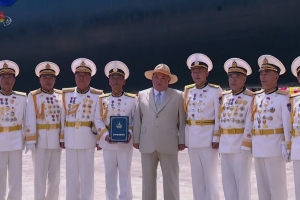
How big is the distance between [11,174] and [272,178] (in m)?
3.01

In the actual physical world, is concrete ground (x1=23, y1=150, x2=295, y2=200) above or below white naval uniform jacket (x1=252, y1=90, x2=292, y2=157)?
below

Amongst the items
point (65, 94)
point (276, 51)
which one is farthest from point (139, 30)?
point (65, 94)

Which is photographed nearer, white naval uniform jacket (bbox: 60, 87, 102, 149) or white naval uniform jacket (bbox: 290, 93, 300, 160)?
white naval uniform jacket (bbox: 290, 93, 300, 160)

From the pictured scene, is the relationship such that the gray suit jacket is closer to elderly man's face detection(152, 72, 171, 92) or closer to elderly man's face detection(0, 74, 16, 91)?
elderly man's face detection(152, 72, 171, 92)

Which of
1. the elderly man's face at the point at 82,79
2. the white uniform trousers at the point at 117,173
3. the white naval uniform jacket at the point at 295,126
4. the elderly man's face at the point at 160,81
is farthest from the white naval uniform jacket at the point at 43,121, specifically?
the white naval uniform jacket at the point at 295,126

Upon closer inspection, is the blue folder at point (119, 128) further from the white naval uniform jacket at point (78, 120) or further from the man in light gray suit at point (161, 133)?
the white naval uniform jacket at point (78, 120)

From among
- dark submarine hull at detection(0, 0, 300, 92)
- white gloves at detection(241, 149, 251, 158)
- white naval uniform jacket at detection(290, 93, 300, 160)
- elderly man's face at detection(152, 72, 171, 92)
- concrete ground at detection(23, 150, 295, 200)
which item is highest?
dark submarine hull at detection(0, 0, 300, 92)

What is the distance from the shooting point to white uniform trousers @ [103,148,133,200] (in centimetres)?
602

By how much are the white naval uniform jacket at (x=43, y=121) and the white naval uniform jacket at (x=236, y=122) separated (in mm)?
2021

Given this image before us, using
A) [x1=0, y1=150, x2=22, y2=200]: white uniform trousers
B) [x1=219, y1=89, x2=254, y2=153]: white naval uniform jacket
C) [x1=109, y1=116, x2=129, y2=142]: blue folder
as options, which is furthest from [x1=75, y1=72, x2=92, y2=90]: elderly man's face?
[x1=219, y1=89, x2=254, y2=153]: white naval uniform jacket

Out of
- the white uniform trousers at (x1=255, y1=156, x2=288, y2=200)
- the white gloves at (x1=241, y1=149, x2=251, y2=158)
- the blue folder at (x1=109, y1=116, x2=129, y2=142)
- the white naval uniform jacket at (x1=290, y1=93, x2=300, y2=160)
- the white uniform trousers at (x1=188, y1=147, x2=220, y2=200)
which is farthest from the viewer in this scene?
the blue folder at (x1=109, y1=116, x2=129, y2=142)

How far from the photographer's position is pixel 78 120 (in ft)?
20.3

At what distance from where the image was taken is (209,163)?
5844 mm

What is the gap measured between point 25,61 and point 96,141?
8209 millimetres
